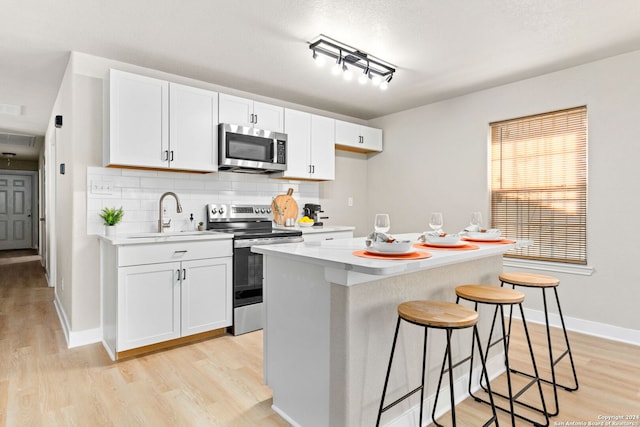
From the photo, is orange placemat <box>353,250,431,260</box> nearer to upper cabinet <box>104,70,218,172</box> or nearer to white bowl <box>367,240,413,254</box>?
white bowl <box>367,240,413,254</box>

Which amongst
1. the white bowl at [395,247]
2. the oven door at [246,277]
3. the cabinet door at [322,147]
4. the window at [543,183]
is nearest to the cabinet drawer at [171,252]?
the oven door at [246,277]

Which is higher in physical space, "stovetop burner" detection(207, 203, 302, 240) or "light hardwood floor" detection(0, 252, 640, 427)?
"stovetop burner" detection(207, 203, 302, 240)

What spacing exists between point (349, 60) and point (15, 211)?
996cm

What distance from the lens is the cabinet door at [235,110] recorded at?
3428 millimetres

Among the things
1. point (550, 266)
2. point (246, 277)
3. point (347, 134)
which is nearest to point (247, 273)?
point (246, 277)

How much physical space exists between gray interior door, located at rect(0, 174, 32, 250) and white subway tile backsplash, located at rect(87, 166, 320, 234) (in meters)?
8.15

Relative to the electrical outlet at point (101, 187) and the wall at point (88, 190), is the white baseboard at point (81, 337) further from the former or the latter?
the electrical outlet at point (101, 187)

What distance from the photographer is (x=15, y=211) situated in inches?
353

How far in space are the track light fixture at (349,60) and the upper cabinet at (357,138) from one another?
3.81 ft

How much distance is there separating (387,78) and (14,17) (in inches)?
113

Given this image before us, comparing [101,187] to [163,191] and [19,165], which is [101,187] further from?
[19,165]

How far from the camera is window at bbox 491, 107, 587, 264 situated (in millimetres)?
3312

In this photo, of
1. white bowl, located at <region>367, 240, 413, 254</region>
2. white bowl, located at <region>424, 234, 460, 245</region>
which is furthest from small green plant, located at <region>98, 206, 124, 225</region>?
white bowl, located at <region>424, 234, 460, 245</region>

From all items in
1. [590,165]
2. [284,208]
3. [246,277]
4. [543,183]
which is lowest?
[246,277]
